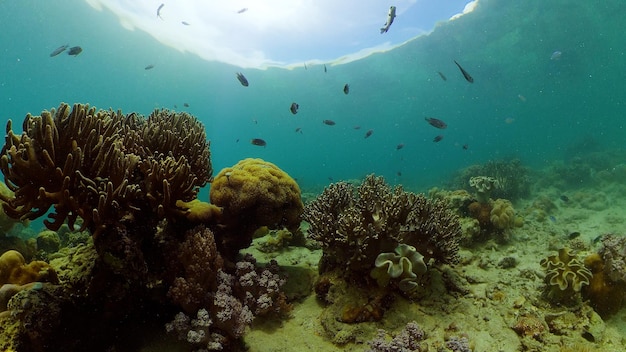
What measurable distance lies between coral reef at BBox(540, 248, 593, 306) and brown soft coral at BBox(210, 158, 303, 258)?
4.39 metres

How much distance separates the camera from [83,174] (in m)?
3.39

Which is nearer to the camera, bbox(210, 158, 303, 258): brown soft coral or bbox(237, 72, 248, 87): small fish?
bbox(210, 158, 303, 258): brown soft coral

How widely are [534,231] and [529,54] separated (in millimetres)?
40640

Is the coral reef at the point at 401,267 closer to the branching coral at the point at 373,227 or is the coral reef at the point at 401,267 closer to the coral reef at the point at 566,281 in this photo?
the branching coral at the point at 373,227

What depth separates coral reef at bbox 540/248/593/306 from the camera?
4625 mm

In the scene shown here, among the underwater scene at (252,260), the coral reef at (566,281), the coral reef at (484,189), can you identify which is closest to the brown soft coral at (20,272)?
the underwater scene at (252,260)

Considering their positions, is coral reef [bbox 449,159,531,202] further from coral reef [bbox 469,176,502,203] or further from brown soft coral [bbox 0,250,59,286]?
brown soft coral [bbox 0,250,59,286]

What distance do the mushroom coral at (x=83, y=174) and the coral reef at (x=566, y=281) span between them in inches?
224

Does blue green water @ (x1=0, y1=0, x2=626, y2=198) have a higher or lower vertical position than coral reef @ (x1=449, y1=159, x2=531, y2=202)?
higher

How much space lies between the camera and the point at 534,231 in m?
8.45

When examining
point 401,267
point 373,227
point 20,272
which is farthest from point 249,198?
point 20,272

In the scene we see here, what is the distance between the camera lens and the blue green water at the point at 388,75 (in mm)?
31266

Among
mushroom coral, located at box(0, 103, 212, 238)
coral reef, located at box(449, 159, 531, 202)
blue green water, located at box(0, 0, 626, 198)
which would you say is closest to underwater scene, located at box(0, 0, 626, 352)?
mushroom coral, located at box(0, 103, 212, 238)

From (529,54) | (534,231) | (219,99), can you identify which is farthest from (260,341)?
(219,99)
